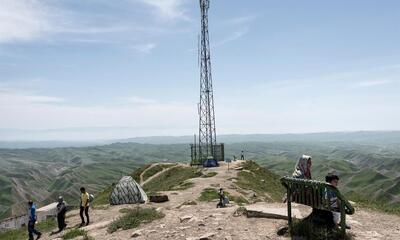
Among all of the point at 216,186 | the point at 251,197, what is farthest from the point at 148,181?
the point at 251,197

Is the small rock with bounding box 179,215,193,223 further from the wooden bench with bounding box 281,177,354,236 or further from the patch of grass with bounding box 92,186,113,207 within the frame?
the patch of grass with bounding box 92,186,113,207

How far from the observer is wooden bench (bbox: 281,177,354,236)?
10.6 meters

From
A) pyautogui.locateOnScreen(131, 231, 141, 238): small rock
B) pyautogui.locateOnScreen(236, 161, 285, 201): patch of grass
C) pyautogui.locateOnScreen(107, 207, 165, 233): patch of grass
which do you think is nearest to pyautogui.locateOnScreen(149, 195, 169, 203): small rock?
pyautogui.locateOnScreen(236, 161, 285, 201): patch of grass

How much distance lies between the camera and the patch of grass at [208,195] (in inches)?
1166

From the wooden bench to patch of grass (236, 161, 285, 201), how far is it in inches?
923

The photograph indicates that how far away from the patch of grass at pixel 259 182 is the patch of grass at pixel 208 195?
16.6 ft

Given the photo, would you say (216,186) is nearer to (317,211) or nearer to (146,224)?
(146,224)

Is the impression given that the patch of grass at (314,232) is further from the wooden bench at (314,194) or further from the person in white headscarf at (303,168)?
the person in white headscarf at (303,168)

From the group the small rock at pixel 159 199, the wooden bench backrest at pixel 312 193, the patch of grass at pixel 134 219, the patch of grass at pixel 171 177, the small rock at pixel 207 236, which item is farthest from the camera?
the patch of grass at pixel 171 177

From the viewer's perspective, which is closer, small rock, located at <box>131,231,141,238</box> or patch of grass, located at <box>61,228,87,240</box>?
small rock, located at <box>131,231,141,238</box>

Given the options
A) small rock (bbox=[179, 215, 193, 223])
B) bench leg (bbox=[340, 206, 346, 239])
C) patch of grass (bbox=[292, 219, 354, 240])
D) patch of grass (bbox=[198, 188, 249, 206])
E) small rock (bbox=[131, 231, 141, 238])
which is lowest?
patch of grass (bbox=[198, 188, 249, 206])

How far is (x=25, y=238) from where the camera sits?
22.0 meters

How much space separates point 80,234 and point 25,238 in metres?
6.78

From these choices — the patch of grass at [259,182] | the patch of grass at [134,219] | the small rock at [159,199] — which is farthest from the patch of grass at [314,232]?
the patch of grass at [259,182]
